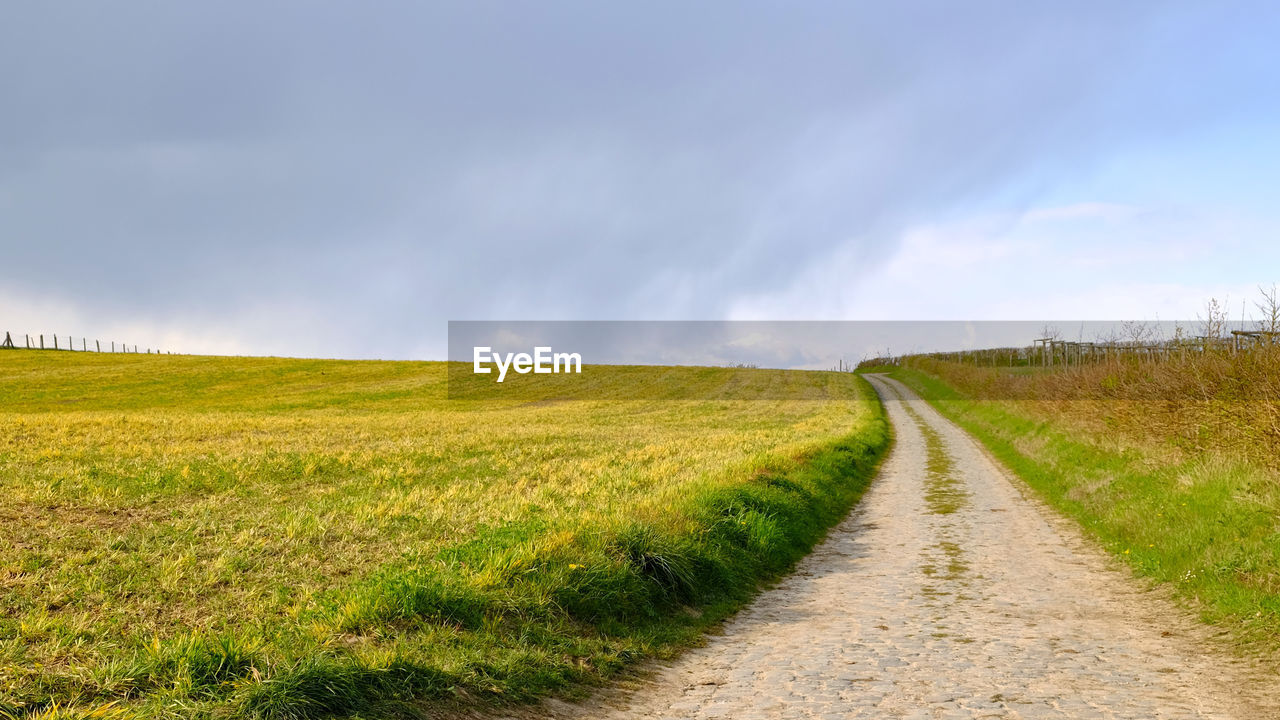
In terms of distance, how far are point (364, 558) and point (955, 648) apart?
7.41 m

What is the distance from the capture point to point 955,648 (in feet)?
26.8

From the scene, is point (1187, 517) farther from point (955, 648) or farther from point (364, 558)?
point (364, 558)

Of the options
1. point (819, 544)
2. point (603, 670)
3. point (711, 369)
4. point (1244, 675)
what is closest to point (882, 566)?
point (819, 544)

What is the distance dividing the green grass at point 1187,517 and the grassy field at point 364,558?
15.8ft

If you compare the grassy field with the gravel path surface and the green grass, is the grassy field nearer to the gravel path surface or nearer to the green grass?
the gravel path surface

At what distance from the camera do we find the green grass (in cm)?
940

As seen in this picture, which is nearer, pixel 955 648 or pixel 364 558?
pixel 955 648

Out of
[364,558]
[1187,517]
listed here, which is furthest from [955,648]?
[364,558]

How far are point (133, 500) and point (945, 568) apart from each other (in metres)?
14.1

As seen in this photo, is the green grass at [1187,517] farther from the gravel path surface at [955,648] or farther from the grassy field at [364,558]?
the grassy field at [364,558]

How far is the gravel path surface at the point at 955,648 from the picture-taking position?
6652 millimetres

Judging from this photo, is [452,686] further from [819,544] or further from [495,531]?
[819,544]

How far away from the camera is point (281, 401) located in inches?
2099

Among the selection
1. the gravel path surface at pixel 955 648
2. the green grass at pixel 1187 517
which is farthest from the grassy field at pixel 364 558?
the green grass at pixel 1187 517
